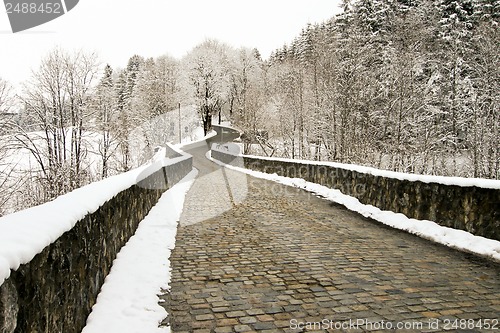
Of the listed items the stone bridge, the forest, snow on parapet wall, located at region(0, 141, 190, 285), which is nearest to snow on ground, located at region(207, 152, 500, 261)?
the stone bridge

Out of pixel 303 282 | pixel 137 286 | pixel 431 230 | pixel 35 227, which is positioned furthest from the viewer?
pixel 431 230

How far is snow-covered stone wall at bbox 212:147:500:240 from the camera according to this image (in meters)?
6.45

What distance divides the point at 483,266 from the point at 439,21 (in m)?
27.1

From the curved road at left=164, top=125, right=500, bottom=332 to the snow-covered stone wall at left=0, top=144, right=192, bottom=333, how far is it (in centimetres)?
91

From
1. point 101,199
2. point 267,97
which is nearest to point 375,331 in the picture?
point 101,199

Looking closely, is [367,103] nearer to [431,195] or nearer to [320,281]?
[431,195]

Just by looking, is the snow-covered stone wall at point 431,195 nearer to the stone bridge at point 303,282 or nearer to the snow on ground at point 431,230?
the snow on ground at point 431,230

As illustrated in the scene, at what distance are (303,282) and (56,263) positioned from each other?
2.96 meters

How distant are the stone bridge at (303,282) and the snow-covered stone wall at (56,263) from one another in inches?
0.7

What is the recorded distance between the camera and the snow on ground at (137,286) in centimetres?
369

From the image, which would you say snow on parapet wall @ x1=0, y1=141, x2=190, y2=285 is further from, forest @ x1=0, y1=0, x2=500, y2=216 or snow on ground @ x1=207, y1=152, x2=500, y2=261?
forest @ x1=0, y1=0, x2=500, y2=216

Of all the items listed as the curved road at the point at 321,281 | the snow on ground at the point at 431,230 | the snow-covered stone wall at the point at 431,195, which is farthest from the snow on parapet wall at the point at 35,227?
the snow-covered stone wall at the point at 431,195

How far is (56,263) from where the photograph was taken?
2873mm

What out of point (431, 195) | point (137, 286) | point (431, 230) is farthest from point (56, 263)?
point (431, 195)
